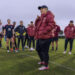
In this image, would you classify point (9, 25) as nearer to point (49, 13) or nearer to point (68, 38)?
point (68, 38)

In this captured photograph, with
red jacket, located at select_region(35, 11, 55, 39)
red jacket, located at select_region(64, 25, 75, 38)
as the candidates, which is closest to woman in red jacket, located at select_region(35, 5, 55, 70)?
red jacket, located at select_region(35, 11, 55, 39)

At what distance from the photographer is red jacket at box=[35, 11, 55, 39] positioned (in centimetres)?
452

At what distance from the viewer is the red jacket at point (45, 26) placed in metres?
4.52

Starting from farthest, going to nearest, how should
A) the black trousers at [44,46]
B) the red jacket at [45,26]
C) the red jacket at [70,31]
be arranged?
the red jacket at [70,31], the black trousers at [44,46], the red jacket at [45,26]

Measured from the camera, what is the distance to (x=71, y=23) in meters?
8.25

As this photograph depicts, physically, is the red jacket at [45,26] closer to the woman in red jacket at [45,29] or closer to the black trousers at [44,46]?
the woman in red jacket at [45,29]

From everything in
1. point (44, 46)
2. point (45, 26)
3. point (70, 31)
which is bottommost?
point (44, 46)

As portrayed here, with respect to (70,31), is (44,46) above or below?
below

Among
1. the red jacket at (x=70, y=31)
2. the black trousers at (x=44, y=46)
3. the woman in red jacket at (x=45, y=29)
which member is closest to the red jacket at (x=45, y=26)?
the woman in red jacket at (x=45, y=29)

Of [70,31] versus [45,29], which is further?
[70,31]

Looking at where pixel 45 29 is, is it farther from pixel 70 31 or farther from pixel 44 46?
pixel 70 31

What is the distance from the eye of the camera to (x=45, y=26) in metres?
4.65

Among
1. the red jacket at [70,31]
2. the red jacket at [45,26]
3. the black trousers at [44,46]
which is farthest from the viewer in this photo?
the red jacket at [70,31]

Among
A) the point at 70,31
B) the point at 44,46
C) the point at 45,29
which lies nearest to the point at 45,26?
the point at 45,29
